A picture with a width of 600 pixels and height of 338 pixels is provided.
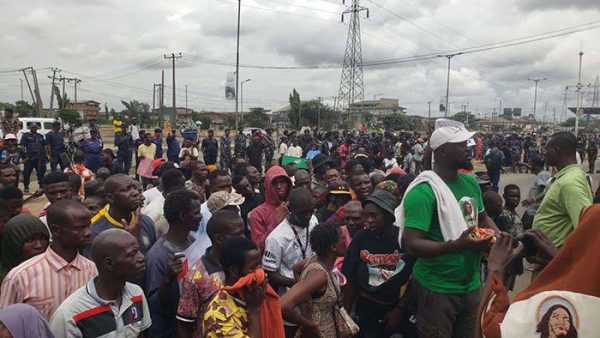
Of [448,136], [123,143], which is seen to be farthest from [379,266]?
[123,143]

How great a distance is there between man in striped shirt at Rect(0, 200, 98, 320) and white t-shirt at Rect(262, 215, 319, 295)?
123cm

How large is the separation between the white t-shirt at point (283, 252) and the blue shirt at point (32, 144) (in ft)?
37.0

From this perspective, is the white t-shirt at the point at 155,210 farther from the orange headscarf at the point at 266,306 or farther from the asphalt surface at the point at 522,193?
the asphalt surface at the point at 522,193

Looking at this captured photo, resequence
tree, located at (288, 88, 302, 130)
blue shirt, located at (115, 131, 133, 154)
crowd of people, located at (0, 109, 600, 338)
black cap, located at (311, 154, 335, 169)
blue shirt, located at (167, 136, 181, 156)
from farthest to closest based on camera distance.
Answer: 1. tree, located at (288, 88, 302, 130)
2. blue shirt, located at (167, 136, 181, 156)
3. blue shirt, located at (115, 131, 133, 154)
4. black cap, located at (311, 154, 335, 169)
5. crowd of people, located at (0, 109, 600, 338)

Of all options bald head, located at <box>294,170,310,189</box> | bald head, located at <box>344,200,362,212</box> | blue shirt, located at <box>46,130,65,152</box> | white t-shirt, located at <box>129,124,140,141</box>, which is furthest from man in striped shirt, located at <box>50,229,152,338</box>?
white t-shirt, located at <box>129,124,140,141</box>

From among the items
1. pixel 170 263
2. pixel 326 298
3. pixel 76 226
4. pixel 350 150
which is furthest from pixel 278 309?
pixel 350 150

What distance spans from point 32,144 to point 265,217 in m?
10.6

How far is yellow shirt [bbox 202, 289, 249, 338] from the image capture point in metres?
2.23

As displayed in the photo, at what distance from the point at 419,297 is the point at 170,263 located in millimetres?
1576

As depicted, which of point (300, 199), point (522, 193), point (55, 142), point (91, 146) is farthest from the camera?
point (522, 193)

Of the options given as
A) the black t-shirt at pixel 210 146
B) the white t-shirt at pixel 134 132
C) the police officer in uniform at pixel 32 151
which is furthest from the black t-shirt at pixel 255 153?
the police officer in uniform at pixel 32 151

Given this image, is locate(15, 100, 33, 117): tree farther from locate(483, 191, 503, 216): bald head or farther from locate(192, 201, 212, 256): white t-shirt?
locate(483, 191, 503, 216): bald head

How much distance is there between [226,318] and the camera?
2.25 meters

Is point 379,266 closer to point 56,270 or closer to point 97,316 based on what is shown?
point 97,316
